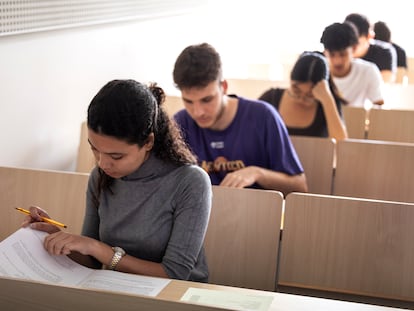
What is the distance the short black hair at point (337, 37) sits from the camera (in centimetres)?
400

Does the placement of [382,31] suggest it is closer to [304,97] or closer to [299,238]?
[304,97]

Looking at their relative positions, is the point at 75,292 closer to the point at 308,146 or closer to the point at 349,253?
the point at 349,253

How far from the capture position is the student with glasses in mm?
3424

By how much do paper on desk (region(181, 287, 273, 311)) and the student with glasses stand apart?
1.93 meters

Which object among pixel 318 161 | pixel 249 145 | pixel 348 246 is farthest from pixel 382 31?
pixel 348 246

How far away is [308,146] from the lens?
2.95 metres

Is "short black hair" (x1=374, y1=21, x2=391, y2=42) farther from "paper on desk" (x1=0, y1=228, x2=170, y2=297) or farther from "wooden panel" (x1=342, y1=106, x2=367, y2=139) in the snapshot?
"paper on desk" (x1=0, y1=228, x2=170, y2=297)

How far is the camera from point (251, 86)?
14.5 ft

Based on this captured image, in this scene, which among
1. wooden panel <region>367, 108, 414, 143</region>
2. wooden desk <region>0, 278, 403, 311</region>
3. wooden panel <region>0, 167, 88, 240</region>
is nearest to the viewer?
wooden desk <region>0, 278, 403, 311</region>

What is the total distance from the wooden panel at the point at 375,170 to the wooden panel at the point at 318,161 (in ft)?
0.13

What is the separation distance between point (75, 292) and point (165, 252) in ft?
2.03

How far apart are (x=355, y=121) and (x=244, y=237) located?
1.75m

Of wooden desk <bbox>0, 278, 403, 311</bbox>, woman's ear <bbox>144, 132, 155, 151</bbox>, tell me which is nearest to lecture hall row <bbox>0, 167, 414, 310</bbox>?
woman's ear <bbox>144, 132, 155, 151</bbox>

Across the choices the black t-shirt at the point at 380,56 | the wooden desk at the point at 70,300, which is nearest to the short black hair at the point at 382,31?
the black t-shirt at the point at 380,56
